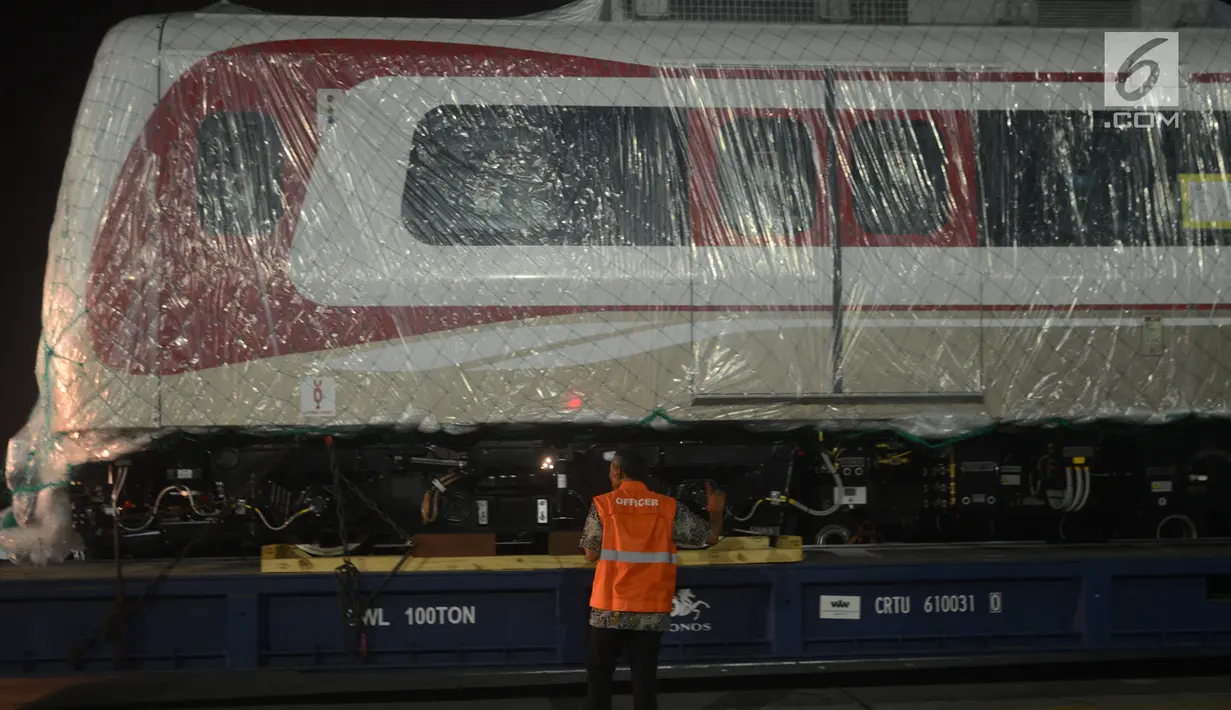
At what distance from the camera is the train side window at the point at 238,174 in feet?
20.0

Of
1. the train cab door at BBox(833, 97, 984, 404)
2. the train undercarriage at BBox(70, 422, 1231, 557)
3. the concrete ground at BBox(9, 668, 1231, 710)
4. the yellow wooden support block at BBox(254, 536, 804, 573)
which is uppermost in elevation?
the train cab door at BBox(833, 97, 984, 404)

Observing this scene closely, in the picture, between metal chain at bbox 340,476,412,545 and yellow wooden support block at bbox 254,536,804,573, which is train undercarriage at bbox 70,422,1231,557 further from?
yellow wooden support block at bbox 254,536,804,573

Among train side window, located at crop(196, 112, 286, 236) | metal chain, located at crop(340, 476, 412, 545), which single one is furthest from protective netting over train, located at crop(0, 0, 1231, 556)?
metal chain, located at crop(340, 476, 412, 545)

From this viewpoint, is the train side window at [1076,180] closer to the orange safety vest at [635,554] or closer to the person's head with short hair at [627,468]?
the person's head with short hair at [627,468]

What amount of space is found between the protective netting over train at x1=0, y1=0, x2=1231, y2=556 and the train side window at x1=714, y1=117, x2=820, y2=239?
0.02m

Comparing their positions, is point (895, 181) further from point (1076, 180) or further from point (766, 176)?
point (1076, 180)

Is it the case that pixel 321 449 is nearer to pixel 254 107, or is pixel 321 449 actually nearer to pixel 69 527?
pixel 69 527

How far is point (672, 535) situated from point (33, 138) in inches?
350

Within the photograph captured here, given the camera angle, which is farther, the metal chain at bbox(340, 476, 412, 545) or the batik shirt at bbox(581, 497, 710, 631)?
the metal chain at bbox(340, 476, 412, 545)

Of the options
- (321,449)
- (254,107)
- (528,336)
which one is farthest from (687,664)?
(254,107)

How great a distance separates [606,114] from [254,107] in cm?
200

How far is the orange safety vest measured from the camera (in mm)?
5250

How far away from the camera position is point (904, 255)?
6.31 metres

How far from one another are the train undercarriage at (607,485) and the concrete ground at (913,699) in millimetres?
960
